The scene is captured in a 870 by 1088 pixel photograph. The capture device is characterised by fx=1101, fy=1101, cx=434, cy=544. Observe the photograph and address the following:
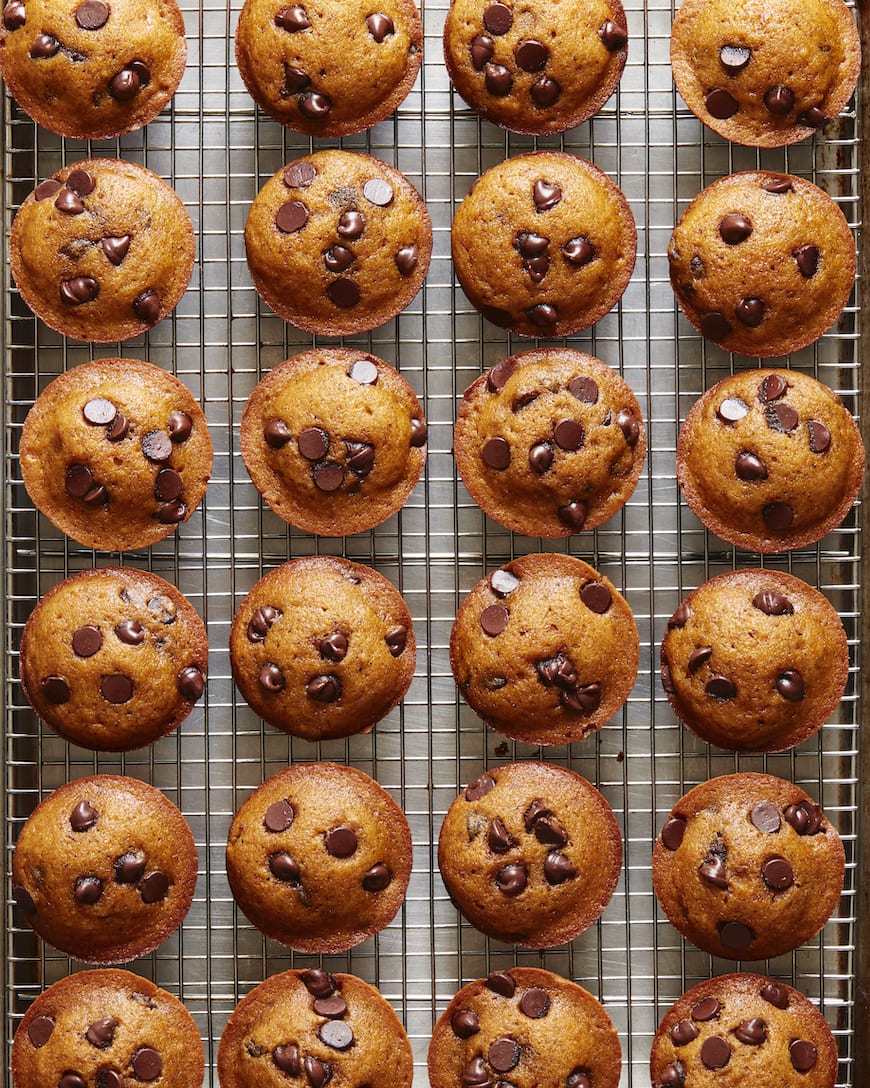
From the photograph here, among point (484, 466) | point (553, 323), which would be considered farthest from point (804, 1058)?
point (553, 323)

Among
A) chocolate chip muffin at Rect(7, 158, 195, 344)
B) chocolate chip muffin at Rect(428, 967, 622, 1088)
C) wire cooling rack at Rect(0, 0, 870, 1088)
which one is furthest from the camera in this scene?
wire cooling rack at Rect(0, 0, 870, 1088)

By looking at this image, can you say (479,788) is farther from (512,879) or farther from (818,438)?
(818,438)

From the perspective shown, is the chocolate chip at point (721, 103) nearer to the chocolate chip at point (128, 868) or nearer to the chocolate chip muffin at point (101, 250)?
the chocolate chip muffin at point (101, 250)

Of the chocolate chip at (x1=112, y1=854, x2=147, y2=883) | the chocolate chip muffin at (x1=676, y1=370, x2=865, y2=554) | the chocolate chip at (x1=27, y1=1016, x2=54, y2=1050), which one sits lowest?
the chocolate chip at (x1=27, y1=1016, x2=54, y2=1050)

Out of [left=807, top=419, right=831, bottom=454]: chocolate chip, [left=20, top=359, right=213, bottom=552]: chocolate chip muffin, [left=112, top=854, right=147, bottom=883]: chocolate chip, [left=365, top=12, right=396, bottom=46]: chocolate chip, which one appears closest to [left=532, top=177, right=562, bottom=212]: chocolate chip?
[left=365, top=12, right=396, bottom=46]: chocolate chip

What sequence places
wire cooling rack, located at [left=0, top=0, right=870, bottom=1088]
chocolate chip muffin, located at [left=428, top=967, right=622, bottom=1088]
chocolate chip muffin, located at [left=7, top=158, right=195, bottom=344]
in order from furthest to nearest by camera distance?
wire cooling rack, located at [left=0, top=0, right=870, bottom=1088]
chocolate chip muffin, located at [left=7, top=158, right=195, bottom=344]
chocolate chip muffin, located at [left=428, top=967, right=622, bottom=1088]

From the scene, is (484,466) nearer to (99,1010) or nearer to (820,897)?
(820,897)

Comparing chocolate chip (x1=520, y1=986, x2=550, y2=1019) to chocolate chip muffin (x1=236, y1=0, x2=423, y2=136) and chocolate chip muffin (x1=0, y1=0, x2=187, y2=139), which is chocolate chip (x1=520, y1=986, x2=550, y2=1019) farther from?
chocolate chip muffin (x1=0, y1=0, x2=187, y2=139)
